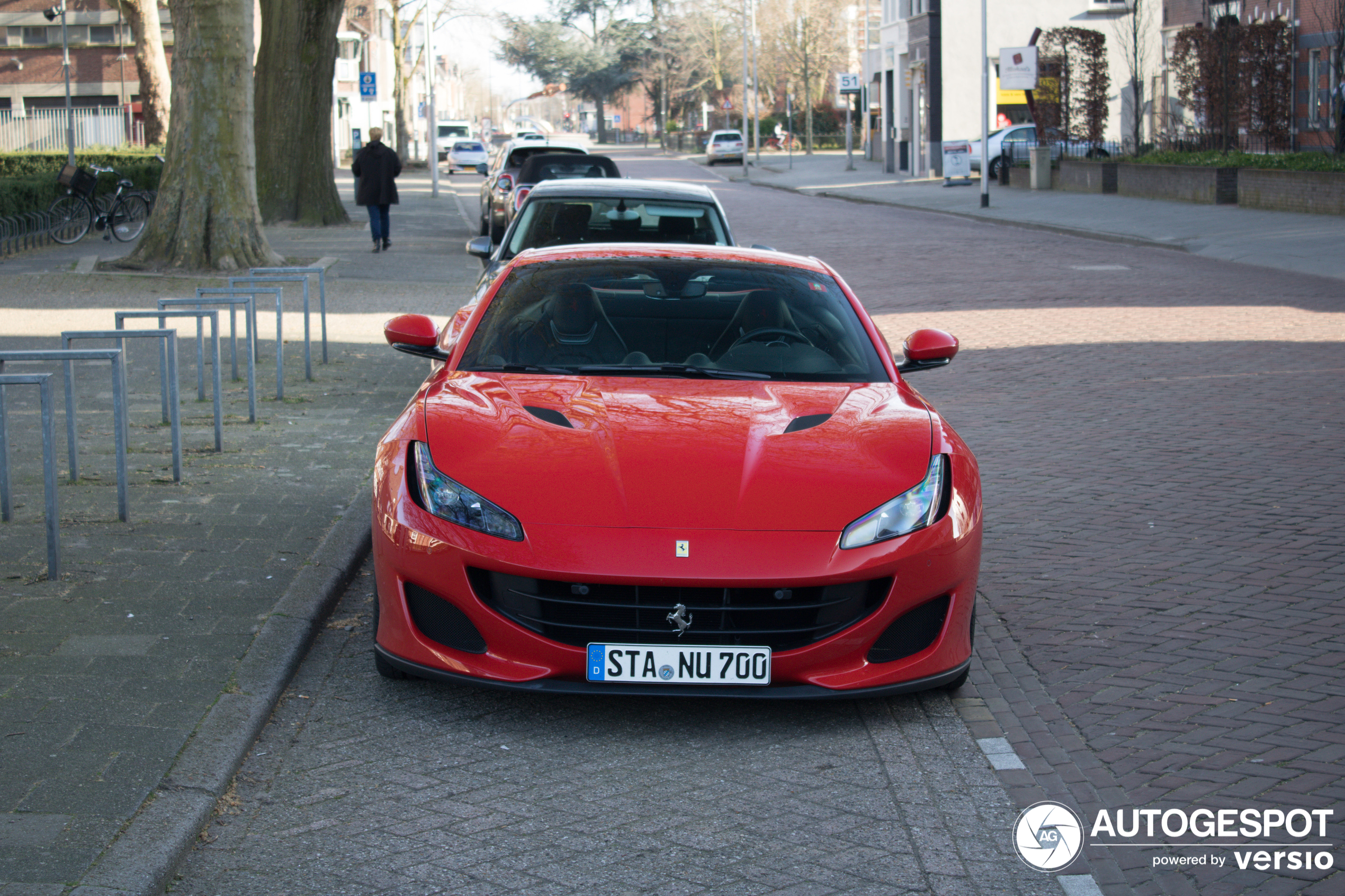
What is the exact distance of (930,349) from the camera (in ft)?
18.5

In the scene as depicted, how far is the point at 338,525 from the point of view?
639 centimetres

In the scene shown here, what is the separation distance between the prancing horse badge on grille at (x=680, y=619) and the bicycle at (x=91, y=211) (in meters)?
20.4

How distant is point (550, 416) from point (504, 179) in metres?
18.8

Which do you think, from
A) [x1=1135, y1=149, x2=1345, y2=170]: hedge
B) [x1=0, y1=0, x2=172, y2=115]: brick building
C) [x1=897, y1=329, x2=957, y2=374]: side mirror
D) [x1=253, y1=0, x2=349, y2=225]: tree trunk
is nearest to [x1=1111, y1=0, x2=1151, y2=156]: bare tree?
[x1=1135, y1=149, x2=1345, y2=170]: hedge

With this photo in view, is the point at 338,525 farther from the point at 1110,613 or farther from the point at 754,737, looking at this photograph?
the point at 1110,613

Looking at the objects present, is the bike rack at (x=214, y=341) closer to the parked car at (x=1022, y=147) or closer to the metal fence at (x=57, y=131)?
the parked car at (x=1022, y=147)

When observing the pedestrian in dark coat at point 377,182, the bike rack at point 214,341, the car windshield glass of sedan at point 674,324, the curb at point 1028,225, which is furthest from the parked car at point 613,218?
the curb at point 1028,225

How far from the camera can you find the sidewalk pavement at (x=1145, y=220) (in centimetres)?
2006

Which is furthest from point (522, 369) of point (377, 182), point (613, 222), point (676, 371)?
point (377, 182)

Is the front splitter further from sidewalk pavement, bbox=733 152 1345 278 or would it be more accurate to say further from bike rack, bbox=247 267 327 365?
sidewalk pavement, bbox=733 152 1345 278

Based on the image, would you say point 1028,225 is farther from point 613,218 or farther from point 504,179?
point 613,218

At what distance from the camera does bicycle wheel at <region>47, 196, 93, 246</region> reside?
2288 centimetres

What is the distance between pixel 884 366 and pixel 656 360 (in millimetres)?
883

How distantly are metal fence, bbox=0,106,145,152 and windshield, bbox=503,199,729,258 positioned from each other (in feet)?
106
